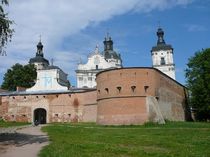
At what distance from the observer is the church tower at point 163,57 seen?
70.7 metres

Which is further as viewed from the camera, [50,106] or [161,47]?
[161,47]

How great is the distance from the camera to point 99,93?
32.0 metres

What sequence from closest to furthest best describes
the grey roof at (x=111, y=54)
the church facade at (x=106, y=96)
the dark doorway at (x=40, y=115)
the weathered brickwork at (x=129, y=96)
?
the weathered brickwork at (x=129, y=96) → the church facade at (x=106, y=96) → the dark doorway at (x=40, y=115) → the grey roof at (x=111, y=54)

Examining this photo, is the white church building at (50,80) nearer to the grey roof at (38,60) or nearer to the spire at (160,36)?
the grey roof at (38,60)

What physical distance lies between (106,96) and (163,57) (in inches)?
1700

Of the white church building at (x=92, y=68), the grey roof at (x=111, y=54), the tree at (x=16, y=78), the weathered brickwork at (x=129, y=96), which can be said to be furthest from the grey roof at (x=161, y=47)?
the weathered brickwork at (x=129, y=96)

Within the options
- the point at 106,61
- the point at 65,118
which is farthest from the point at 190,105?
the point at 106,61

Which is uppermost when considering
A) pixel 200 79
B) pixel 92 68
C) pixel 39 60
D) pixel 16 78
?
pixel 39 60

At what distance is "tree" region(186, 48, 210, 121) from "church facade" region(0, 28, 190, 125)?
6.26 ft

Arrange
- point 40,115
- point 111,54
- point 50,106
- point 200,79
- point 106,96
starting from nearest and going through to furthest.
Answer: point 106,96
point 200,79
point 50,106
point 40,115
point 111,54

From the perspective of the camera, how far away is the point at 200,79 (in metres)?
38.7

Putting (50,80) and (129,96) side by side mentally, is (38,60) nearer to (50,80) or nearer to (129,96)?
(50,80)

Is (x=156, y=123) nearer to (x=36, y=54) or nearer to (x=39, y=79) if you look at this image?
(x=39, y=79)

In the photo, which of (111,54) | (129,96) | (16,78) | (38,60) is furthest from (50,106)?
(38,60)
